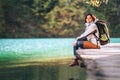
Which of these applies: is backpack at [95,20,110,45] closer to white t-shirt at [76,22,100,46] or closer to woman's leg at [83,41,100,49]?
white t-shirt at [76,22,100,46]

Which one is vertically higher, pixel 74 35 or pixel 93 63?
pixel 93 63

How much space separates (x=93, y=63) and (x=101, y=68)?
32 cm

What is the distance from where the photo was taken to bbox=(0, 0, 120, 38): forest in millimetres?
47812

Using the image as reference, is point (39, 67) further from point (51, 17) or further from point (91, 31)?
point (51, 17)

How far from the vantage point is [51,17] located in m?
49.0

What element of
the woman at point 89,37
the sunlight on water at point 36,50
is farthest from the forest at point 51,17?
the woman at point 89,37

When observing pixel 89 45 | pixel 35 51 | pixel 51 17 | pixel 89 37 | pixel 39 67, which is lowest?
pixel 35 51

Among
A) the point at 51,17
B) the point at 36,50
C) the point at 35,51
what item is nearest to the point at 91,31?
the point at 35,51

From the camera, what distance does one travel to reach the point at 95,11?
49000 millimetres

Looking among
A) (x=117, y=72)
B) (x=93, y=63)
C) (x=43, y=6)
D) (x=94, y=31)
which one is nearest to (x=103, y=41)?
(x=94, y=31)

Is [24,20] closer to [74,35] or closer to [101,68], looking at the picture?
[74,35]

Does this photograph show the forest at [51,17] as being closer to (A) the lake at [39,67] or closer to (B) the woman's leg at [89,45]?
(A) the lake at [39,67]

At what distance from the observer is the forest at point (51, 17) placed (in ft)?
157

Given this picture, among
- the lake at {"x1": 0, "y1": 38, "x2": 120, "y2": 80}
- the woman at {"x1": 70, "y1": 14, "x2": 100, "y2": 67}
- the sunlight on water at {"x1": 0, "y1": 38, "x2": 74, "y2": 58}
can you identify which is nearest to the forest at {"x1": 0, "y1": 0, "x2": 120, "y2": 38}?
the sunlight on water at {"x1": 0, "y1": 38, "x2": 74, "y2": 58}
